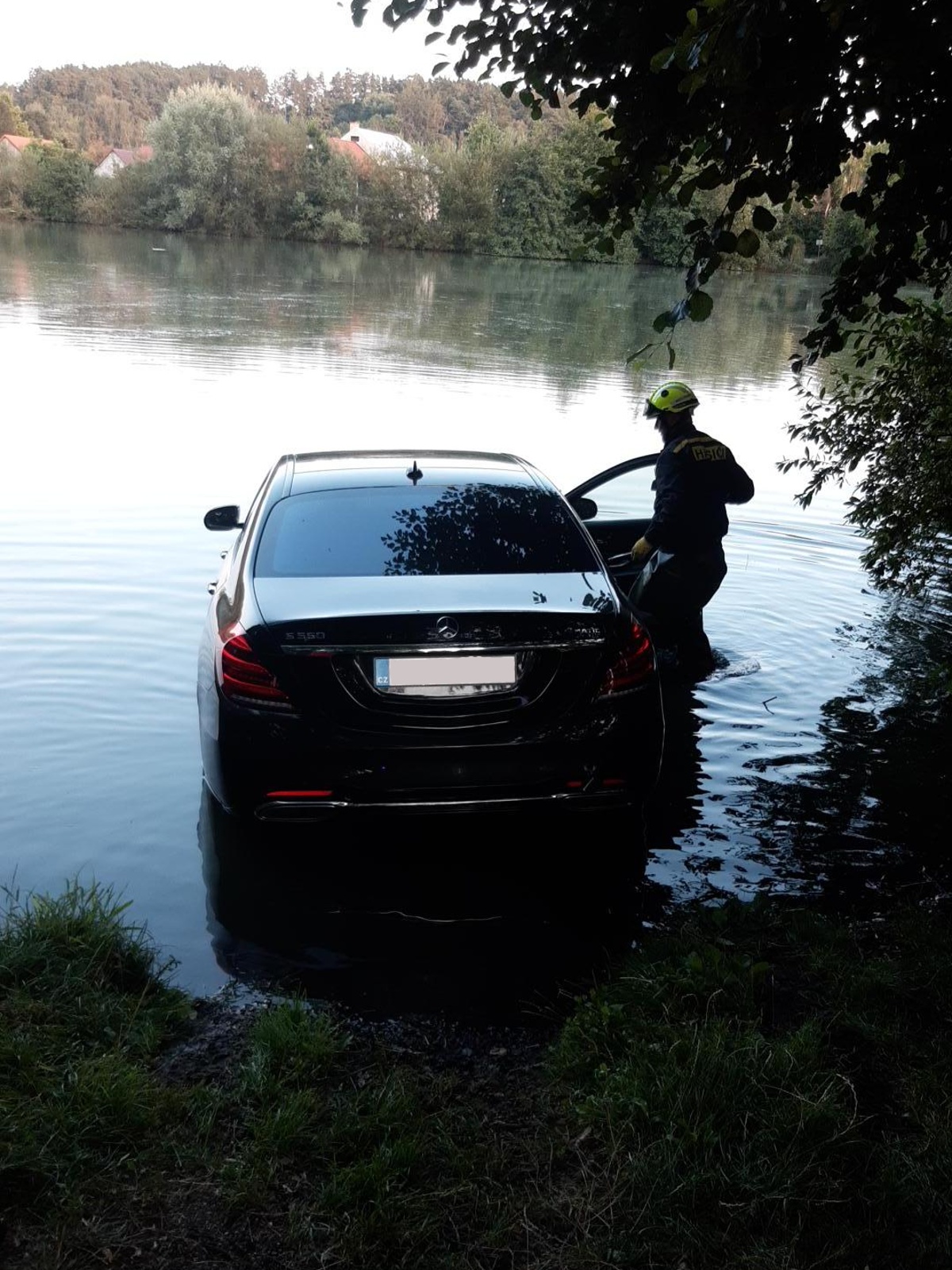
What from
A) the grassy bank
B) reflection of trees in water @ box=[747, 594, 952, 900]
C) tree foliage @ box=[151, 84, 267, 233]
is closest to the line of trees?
tree foliage @ box=[151, 84, 267, 233]

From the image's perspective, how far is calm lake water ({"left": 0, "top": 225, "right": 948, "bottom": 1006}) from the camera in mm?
4410

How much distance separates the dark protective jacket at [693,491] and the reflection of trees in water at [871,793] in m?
1.27

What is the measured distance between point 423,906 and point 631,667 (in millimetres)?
1167

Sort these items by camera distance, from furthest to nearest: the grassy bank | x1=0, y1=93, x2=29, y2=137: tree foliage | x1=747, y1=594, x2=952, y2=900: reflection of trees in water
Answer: x1=0, y1=93, x2=29, y2=137: tree foliage → x1=747, y1=594, x2=952, y2=900: reflection of trees in water → the grassy bank

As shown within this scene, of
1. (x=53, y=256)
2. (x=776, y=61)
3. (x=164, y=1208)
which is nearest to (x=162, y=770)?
(x=164, y=1208)

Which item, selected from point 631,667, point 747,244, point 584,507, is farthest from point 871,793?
point 747,244

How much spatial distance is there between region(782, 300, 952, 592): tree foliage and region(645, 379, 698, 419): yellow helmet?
0.98m

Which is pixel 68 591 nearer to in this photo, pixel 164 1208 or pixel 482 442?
pixel 164 1208

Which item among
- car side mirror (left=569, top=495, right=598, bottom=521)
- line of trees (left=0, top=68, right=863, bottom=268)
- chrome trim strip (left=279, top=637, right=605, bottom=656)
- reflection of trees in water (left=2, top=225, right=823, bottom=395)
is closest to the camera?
chrome trim strip (left=279, top=637, right=605, bottom=656)

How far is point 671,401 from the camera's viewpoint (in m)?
7.08

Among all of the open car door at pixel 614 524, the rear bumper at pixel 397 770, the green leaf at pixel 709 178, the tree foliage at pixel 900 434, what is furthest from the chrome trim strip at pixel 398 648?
the tree foliage at pixel 900 434

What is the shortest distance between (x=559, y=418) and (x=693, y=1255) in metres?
→ 15.9

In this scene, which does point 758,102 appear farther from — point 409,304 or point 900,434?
point 409,304

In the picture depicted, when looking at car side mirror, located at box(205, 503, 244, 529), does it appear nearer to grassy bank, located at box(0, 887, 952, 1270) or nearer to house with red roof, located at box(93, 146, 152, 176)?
grassy bank, located at box(0, 887, 952, 1270)
